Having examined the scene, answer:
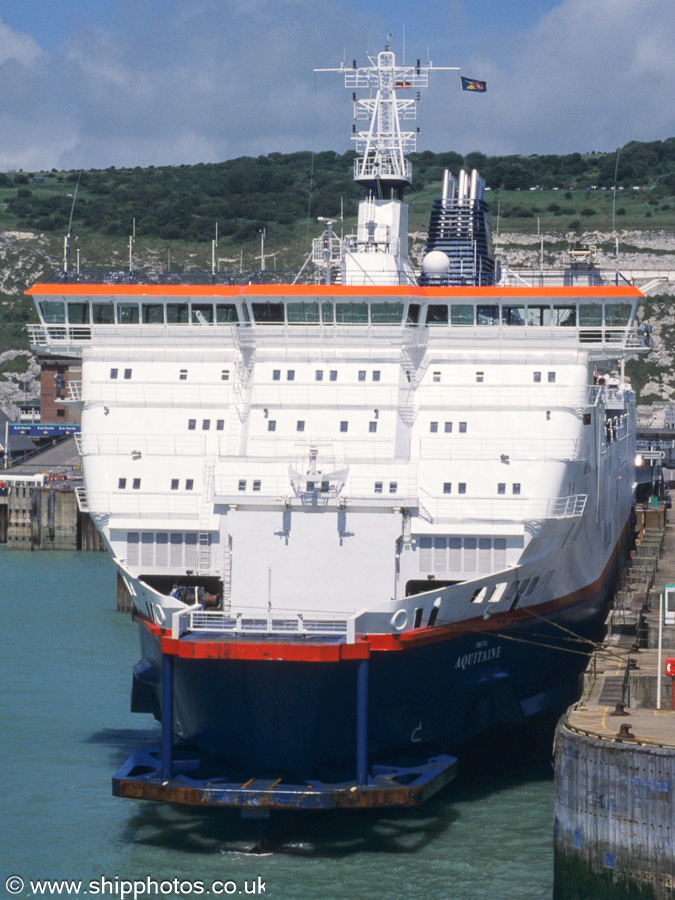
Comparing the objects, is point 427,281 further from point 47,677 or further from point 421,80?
point 47,677

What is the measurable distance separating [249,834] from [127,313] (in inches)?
428

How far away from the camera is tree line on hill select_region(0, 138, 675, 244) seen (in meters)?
138

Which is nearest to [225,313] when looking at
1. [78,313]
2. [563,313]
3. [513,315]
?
[78,313]

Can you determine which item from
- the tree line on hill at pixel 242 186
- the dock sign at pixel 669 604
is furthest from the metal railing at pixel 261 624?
the tree line on hill at pixel 242 186

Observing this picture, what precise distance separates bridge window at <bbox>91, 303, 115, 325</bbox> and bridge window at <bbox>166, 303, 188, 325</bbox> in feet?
3.94

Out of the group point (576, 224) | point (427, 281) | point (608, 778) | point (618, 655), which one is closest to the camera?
point (608, 778)

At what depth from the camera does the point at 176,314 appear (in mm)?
26000

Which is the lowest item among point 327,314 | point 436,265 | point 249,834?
point 249,834

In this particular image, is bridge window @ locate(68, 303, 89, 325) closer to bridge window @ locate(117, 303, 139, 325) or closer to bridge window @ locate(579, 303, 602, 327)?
bridge window @ locate(117, 303, 139, 325)

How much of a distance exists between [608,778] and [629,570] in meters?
19.8

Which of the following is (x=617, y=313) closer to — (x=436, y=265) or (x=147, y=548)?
(x=436, y=265)

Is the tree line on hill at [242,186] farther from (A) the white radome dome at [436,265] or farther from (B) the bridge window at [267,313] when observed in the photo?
(B) the bridge window at [267,313]

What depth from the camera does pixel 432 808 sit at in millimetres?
22328

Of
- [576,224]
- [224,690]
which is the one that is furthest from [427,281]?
[576,224]
